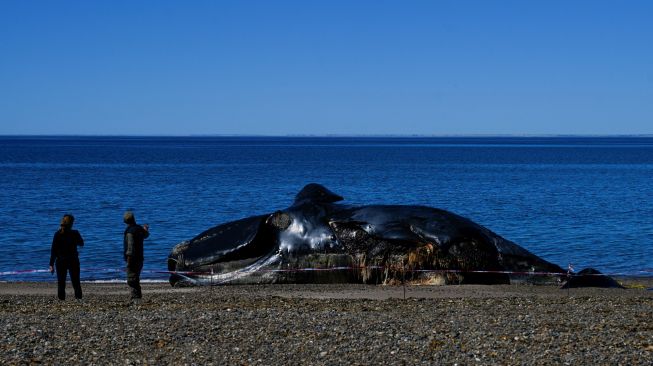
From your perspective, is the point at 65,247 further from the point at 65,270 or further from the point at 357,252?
the point at 357,252

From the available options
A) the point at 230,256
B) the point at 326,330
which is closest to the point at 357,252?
the point at 230,256

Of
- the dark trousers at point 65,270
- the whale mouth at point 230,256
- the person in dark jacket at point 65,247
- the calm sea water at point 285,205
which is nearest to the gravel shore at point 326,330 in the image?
the dark trousers at point 65,270

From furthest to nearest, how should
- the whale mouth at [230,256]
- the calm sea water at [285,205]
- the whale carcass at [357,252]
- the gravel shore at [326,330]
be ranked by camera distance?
the calm sea water at [285,205]
the whale mouth at [230,256]
the whale carcass at [357,252]
the gravel shore at [326,330]

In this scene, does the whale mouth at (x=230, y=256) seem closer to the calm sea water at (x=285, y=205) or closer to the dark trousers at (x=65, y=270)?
the calm sea water at (x=285, y=205)

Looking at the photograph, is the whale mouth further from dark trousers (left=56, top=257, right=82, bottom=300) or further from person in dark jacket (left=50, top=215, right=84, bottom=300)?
person in dark jacket (left=50, top=215, right=84, bottom=300)

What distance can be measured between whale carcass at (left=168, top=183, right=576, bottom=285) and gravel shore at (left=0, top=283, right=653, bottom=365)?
3.01 m

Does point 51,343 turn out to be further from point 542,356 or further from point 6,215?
point 6,215

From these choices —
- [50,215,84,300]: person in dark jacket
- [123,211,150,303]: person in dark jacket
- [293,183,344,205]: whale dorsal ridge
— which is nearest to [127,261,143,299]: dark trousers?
[123,211,150,303]: person in dark jacket

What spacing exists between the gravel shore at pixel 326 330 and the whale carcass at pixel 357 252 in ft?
9.88

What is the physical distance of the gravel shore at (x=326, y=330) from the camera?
12.5 metres

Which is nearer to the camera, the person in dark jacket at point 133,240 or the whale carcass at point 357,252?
the person in dark jacket at point 133,240

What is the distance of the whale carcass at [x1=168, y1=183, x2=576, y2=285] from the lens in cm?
2286

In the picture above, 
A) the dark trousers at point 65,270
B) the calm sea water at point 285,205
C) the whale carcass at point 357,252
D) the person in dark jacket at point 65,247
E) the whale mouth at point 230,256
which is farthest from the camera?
the calm sea water at point 285,205

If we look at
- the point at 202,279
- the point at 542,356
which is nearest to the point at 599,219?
the point at 202,279
